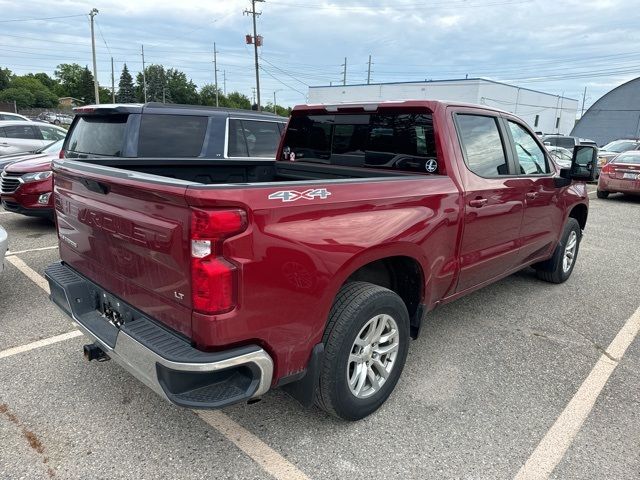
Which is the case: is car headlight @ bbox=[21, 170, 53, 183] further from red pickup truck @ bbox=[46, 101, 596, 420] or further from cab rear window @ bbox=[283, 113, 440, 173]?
cab rear window @ bbox=[283, 113, 440, 173]

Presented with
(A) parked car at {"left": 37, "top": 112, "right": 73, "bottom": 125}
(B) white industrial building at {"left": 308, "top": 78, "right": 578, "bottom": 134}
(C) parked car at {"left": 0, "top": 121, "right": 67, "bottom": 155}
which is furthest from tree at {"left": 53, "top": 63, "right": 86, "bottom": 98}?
(C) parked car at {"left": 0, "top": 121, "right": 67, "bottom": 155}

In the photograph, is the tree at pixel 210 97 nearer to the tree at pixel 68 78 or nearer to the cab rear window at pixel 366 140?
the tree at pixel 68 78

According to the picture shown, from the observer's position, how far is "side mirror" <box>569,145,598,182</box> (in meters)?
4.43

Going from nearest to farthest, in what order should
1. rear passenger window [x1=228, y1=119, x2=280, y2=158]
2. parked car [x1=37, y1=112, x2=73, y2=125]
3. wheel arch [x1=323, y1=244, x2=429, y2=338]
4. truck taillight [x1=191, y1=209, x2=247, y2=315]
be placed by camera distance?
truck taillight [x1=191, y1=209, x2=247, y2=315] → wheel arch [x1=323, y1=244, x2=429, y2=338] → rear passenger window [x1=228, y1=119, x2=280, y2=158] → parked car [x1=37, y1=112, x2=73, y2=125]

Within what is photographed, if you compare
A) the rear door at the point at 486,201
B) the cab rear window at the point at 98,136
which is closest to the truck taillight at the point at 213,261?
the rear door at the point at 486,201

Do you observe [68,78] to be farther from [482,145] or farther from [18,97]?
[482,145]

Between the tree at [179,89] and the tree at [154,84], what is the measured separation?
167cm

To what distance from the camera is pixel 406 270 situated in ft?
10.2

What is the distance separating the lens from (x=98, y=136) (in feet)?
18.7

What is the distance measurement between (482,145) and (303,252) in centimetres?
212

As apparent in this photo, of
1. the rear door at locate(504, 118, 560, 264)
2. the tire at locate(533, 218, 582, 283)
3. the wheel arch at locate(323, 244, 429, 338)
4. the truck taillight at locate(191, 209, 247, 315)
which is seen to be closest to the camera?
the truck taillight at locate(191, 209, 247, 315)

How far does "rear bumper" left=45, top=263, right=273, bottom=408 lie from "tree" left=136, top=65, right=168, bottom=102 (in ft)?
356

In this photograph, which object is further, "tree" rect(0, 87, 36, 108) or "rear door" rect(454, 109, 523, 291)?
"tree" rect(0, 87, 36, 108)

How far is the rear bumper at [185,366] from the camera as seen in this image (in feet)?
6.61
